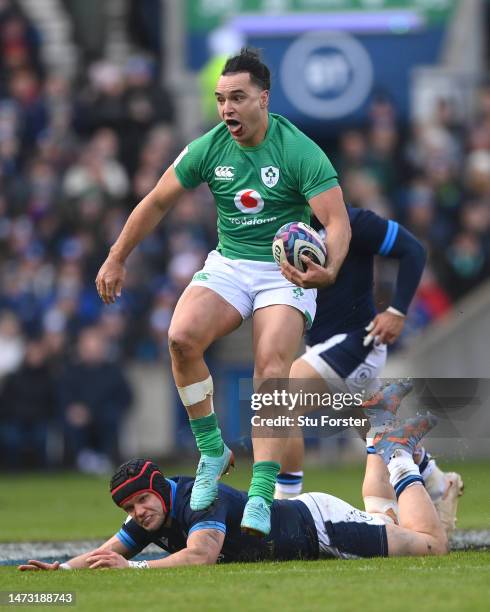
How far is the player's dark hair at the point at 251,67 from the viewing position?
356 inches

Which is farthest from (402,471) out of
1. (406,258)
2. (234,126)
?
(234,126)

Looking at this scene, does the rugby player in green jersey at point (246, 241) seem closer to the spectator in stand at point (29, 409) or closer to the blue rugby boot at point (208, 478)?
the blue rugby boot at point (208, 478)

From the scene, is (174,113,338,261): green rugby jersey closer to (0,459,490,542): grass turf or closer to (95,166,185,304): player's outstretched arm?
(95,166,185,304): player's outstretched arm

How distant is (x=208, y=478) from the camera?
8.84 meters

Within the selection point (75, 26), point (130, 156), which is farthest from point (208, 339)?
point (75, 26)

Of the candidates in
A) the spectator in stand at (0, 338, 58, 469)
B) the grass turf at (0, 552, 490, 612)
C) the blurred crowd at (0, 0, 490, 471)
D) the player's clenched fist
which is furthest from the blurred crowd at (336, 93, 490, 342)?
the grass turf at (0, 552, 490, 612)

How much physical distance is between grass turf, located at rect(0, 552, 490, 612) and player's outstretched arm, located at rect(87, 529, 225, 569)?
0.10 meters

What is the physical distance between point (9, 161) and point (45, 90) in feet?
5.87

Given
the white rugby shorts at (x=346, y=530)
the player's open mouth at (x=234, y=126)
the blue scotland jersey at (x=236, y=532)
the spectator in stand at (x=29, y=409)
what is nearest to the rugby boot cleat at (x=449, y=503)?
the white rugby shorts at (x=346, y=530)

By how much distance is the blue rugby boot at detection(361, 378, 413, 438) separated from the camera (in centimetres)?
932

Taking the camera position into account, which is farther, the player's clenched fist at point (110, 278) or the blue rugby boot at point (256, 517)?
the player's clenched fist at point (110, 278)

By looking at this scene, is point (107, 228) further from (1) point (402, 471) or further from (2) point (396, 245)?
(1) point (402, 471)

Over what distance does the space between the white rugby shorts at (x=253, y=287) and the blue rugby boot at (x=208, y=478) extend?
0.87m

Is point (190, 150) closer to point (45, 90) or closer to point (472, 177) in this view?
point (472, 177)
